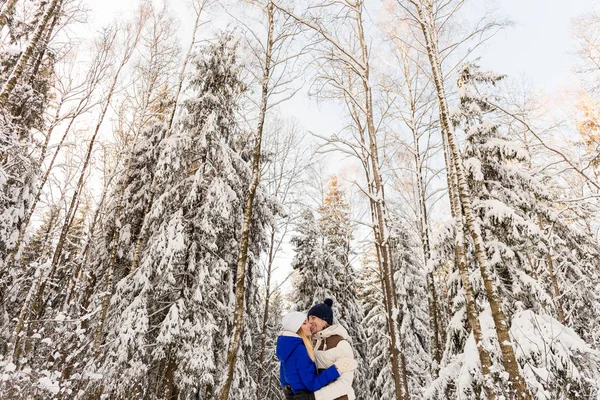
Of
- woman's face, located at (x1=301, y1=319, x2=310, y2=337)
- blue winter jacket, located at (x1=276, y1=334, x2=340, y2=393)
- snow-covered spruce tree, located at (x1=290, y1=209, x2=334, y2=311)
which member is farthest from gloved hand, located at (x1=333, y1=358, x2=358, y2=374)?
snow-covered spruce tree, located at (x1=290, y1=209, x2=334, y2=311)

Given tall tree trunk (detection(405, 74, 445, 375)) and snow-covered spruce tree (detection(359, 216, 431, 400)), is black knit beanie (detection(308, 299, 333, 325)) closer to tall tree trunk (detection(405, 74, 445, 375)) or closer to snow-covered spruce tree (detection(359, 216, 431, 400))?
tall tree trunk (detection(405, 74, 445, 375))

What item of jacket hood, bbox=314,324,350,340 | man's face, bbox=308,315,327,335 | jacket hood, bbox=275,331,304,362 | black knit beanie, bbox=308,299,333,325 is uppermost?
black knit beanie, bbox=308,299,333,325

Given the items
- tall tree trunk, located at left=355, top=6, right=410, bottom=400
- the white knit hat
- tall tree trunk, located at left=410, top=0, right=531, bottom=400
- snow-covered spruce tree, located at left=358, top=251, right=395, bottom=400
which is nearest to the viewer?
the white knit hat

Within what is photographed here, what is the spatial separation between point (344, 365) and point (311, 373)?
14.1 inches

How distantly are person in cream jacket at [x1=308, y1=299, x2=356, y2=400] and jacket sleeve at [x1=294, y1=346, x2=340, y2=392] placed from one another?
77 millimetres

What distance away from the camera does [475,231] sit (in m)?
5.70

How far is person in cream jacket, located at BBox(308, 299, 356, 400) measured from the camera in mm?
2928

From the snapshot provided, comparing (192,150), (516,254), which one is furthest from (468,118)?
(192,150)

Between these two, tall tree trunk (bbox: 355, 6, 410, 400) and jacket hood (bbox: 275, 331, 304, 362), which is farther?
tall tree trunk (bbox: 355, 6, 410, 400)

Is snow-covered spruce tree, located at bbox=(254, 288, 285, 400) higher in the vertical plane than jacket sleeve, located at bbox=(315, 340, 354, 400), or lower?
lower

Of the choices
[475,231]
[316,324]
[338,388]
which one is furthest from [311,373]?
[475,231]

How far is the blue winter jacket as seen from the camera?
2921 mm

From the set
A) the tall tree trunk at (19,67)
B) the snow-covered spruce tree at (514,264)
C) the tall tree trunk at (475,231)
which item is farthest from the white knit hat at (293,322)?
the tall tree trunk at (19,67)

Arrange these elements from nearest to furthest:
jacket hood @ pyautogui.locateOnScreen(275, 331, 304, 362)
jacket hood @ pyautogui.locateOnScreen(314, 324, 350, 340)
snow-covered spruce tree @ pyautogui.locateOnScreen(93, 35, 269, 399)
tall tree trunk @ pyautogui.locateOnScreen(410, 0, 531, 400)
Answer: jacket hood @ pyautogui.locateOnScreen(275, 331, 304, 362)
jacket hood @ pyautogui.locateOnScreen(314, 324, 350, 340)
tall tree trunk @ pyautogui.locateOnScreen(410, 0, 531, 400)
snow-covered spruce tree @ pyautogui.locateOnScreen(93, 35, 269, 399)
